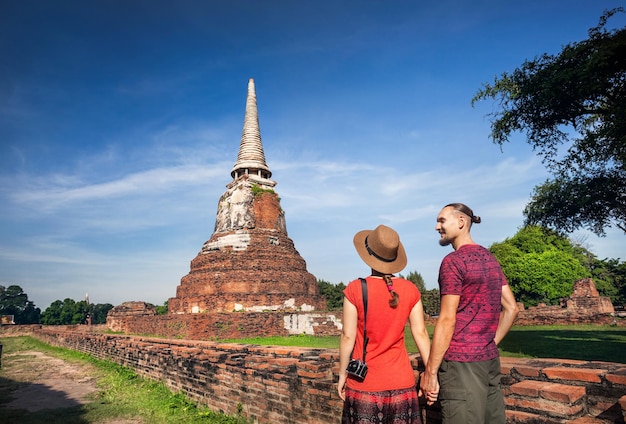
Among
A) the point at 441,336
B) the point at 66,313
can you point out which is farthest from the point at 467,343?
the point at 66,313

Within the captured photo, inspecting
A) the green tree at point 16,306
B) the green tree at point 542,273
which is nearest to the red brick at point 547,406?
the green tree at point 542,273

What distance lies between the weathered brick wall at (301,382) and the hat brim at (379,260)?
1077 mm

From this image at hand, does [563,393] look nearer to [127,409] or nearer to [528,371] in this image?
[528,371]

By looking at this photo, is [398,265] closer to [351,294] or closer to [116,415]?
[351,294]

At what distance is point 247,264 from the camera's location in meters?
19.2

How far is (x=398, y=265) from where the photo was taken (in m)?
2.54

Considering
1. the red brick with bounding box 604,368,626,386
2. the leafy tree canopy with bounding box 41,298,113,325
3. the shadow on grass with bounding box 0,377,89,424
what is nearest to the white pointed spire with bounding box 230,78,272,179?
the shadow on grass with bounding box 0,377,89,424

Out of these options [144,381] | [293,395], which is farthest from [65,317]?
[293,395]

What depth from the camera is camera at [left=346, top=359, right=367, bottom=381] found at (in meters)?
2.32

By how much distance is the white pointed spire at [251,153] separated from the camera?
24.0 m

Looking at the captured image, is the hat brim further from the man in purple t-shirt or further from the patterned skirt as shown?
the patterned skirt

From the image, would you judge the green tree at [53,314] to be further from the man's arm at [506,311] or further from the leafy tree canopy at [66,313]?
the man's arm at [506,311]

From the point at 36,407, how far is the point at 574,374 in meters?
7.54

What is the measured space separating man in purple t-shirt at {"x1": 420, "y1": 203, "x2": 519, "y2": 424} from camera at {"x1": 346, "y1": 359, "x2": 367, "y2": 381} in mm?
362
